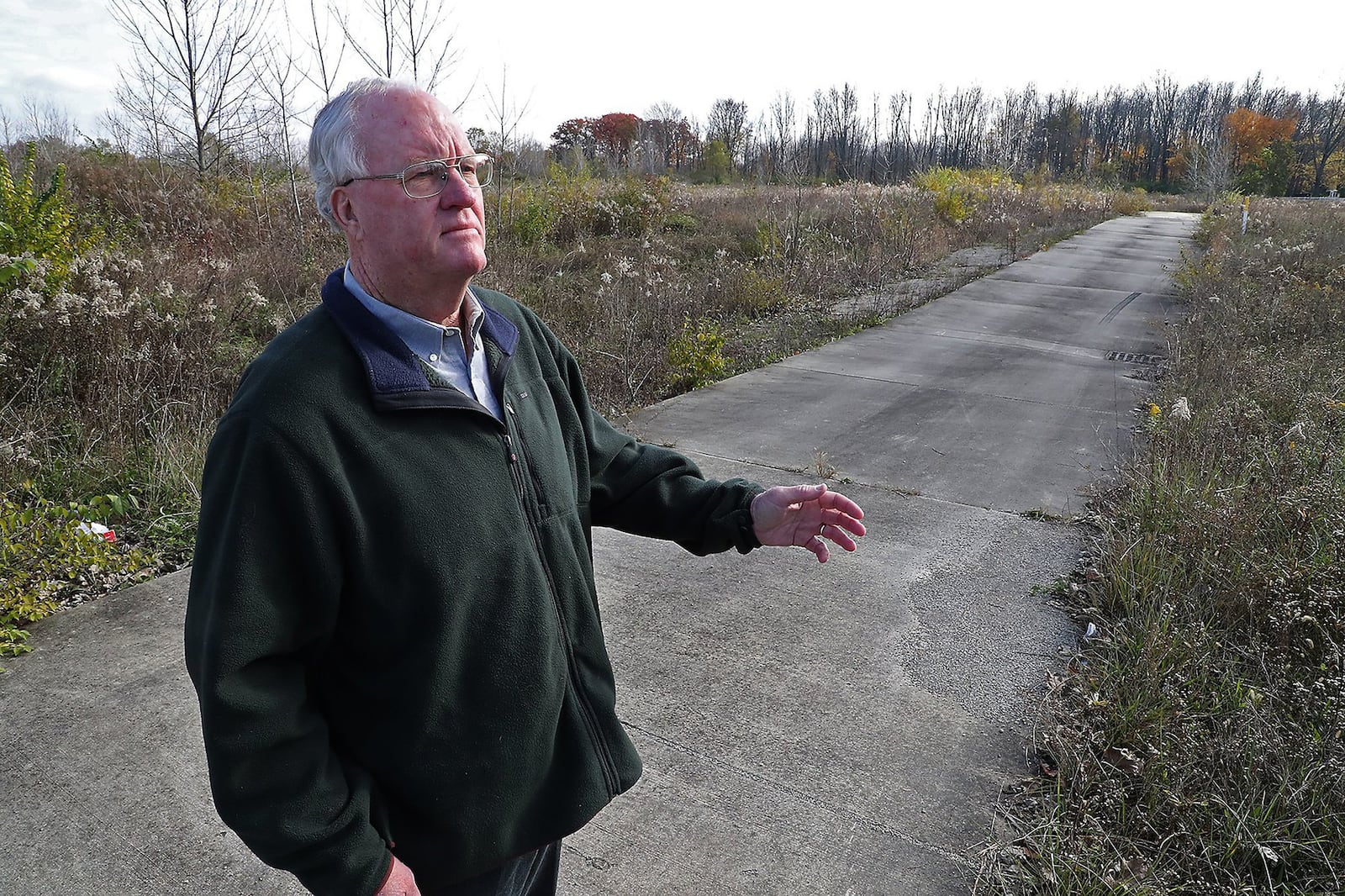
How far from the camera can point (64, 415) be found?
542cm

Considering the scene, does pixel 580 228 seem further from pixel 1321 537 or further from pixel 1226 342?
pixel 1321 537

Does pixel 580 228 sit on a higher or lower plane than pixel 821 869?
higher

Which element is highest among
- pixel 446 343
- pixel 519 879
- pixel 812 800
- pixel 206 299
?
pixel 446 343

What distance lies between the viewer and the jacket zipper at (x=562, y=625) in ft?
5.28

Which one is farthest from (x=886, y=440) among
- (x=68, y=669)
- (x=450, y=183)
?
(x=450, y=183)

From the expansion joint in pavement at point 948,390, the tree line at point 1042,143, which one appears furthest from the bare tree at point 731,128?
the expansion joint in pavement at point 948,390

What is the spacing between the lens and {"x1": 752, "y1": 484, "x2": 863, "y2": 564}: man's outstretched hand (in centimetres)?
209

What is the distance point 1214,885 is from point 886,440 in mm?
4214

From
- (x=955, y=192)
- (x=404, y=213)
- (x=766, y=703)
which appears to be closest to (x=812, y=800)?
(x=766, y=703)

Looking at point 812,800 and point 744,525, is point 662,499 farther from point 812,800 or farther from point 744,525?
point 812,800

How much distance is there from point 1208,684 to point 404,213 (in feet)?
10.5

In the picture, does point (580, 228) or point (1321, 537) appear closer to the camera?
point (1321, 537)

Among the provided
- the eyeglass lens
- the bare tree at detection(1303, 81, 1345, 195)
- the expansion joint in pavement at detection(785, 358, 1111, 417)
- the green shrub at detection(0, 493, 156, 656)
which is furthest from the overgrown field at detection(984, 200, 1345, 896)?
the bare tree at detection(1303, 81, 1345, 195)

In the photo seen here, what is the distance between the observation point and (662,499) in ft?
7.02
